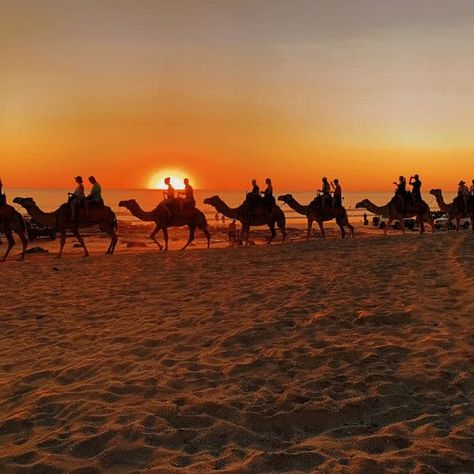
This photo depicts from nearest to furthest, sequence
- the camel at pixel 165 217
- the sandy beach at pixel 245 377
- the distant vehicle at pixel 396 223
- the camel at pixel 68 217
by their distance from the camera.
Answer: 1. the sandy beach at pixel 245 377
2. the camel at pixel 68 217
3. the camel at pixel 165 217
4. the distant vehicle at pixel 396 223

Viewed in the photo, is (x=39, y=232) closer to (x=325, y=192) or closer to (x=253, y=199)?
(x=253, y=199)

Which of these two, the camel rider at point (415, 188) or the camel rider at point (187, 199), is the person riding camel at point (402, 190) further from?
the camel rider at point (187, 199)

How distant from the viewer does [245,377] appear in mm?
6066

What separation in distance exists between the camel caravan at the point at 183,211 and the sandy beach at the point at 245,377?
940 centimetres

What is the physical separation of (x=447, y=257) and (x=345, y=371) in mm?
8876

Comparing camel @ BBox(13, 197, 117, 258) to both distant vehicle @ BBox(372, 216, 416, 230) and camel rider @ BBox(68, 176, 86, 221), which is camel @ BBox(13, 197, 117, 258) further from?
distant vehicle @ BBox(372, 216, 416, 230)

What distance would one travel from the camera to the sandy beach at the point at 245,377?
14.5 ft

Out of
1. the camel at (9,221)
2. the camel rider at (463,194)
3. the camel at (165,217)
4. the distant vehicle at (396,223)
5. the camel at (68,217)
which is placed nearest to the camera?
the camel at (9,221)

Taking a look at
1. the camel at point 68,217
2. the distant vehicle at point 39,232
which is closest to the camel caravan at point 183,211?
the camel at point 68,217

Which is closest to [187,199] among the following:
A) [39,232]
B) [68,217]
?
[68,217]

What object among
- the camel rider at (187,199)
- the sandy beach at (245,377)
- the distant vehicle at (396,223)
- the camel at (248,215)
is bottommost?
the sandy beach at (245,377)

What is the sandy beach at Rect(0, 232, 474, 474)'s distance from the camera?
4414 mm

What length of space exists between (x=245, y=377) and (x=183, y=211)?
1724cm

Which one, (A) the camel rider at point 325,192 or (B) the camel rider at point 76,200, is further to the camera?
(A) the camel rider at point 325,192
